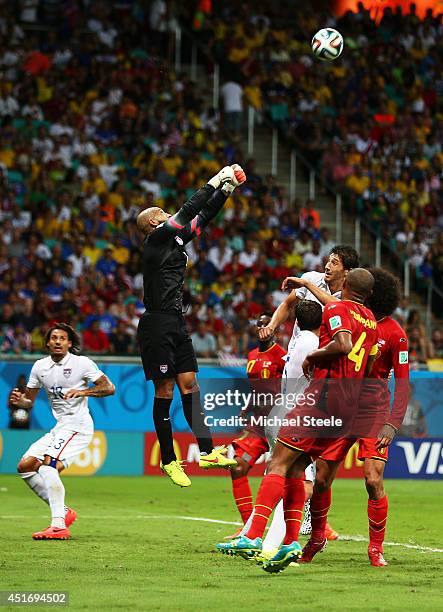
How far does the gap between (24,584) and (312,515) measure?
2.77 meters

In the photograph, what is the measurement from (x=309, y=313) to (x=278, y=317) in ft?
1.12

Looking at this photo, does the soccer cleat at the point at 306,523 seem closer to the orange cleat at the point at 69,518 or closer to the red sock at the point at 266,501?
the orange cleat at the point at 69,518

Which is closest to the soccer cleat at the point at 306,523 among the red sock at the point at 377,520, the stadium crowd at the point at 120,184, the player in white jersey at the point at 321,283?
the player in white jersey at the point at 321,283

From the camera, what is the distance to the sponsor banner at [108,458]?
20641 millimetres

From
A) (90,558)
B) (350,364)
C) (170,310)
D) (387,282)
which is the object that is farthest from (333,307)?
(90,558)

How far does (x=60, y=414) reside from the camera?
13.1 meters

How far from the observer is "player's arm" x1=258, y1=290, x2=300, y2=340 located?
10977 millimetres

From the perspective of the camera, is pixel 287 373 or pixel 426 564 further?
pixel 287 373

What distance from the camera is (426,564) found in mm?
10625

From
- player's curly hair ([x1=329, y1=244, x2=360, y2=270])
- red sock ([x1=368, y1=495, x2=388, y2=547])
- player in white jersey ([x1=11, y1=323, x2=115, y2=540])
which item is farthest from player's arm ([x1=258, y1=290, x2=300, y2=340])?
player in white jersey ([x1=11, y1=323, x2=115, y2=540])

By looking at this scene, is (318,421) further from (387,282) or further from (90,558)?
(90,558)

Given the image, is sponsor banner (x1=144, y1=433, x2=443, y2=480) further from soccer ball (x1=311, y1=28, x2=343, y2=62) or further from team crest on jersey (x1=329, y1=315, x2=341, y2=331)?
team crest on jersey (x1=329, y1=315, x2=341, y2=331)

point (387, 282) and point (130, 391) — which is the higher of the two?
point (387, 282)

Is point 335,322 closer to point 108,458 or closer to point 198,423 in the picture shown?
point 198,423
